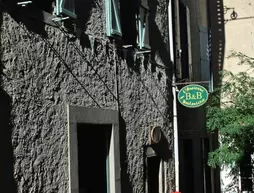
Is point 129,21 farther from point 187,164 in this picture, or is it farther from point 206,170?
point 206,170

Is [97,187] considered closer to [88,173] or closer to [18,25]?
[88,173]

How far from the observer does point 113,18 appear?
317 inches

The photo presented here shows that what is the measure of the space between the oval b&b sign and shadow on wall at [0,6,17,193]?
5226 millimetres

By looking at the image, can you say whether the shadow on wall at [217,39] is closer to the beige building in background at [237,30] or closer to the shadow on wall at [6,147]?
the beige building in background at [237,30]

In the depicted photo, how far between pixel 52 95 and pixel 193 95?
4.43 metres

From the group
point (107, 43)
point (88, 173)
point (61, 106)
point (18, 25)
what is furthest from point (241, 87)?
point (18, 25)

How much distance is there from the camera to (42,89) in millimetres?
6004

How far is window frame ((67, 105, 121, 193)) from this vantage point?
652cm

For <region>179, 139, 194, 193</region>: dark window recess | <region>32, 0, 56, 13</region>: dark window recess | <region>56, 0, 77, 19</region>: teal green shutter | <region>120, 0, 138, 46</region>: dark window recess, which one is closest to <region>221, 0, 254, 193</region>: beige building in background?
<region>179, 139, 194, 193</region>: dark window recess

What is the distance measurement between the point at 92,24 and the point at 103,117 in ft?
4.67

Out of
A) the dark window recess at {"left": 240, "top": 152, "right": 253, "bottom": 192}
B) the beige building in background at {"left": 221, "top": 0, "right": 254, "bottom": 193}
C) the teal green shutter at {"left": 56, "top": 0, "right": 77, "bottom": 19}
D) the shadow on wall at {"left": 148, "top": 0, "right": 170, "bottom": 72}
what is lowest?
the dark window recess at {"left": 240, "top": 152, "right": 253, "bottom": 192}

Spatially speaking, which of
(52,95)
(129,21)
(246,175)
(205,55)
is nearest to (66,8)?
(52,95)

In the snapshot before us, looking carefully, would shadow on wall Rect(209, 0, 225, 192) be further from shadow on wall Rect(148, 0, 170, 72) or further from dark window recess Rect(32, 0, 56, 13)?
dark window recess Rect(32, 0, 56, 13)

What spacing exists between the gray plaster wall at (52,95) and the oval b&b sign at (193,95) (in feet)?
4.01
